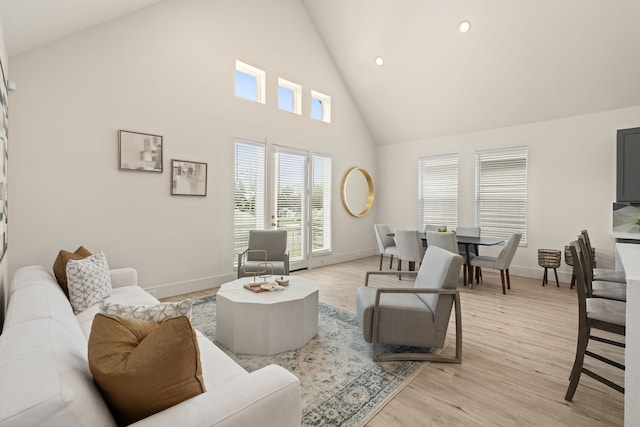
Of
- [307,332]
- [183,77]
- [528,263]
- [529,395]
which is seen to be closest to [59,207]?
[183,77]

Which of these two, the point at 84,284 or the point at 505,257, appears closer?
the point at 84,284

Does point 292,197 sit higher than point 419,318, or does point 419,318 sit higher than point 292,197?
point 292,197

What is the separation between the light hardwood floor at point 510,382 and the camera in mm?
1821

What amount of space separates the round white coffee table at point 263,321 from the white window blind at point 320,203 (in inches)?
128

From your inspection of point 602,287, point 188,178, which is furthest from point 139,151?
point 602,287

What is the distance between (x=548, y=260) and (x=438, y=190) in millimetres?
2343

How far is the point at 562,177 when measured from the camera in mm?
4961

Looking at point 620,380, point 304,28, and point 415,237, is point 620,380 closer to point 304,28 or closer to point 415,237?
point 415,237

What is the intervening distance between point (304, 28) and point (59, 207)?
485 centimetres

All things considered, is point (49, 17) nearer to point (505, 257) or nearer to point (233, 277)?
point (233, 277)

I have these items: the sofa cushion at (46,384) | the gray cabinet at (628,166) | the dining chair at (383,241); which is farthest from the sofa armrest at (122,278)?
the gray cabinet at (628,166)

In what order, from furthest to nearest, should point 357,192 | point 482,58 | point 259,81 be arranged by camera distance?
point 357,192 → point 259,81 → point 482,58

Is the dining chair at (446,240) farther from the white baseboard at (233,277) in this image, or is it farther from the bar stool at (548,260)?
the white baseboard at (233,277)

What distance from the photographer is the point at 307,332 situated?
8.96 feet
